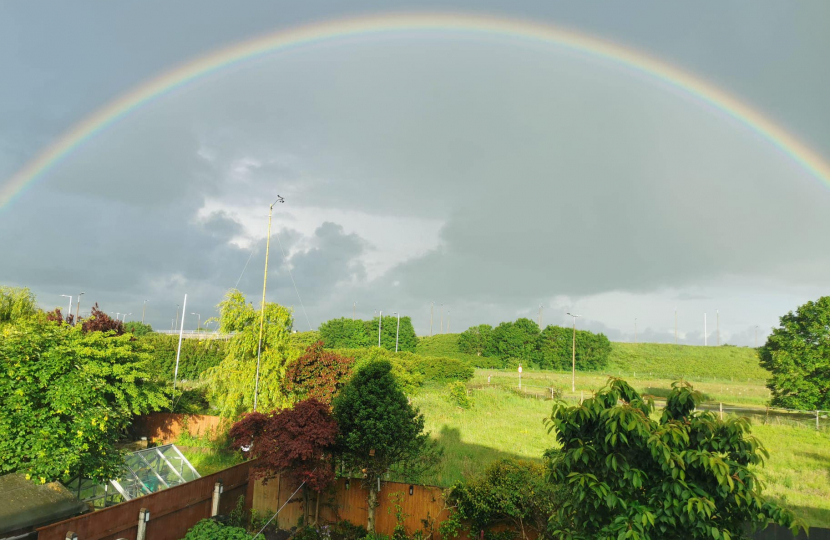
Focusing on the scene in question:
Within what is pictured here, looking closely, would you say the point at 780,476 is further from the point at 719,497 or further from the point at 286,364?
the point at 286,364

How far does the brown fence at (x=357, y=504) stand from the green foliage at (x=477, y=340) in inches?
3309

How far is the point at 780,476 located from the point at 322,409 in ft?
62.6

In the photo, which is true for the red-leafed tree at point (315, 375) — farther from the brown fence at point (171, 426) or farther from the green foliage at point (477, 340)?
the green foliage at point (477, 340)

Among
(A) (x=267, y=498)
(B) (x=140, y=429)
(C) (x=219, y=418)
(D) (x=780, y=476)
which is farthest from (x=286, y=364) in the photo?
(D) (x=780, y=476)

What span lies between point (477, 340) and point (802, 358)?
6331 centimetres

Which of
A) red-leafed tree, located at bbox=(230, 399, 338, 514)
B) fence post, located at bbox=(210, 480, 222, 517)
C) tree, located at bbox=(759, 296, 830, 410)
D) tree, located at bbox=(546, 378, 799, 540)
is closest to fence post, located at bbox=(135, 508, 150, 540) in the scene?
fence post, located at bbox=(210, 480, 222, 517)

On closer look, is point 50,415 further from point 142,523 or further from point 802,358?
point 802,358

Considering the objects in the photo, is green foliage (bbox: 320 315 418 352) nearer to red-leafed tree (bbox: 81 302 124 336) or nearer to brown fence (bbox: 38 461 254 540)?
red-leafed tree (bbox: 81 302 124 336)

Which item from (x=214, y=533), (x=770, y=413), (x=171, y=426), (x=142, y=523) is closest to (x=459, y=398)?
(x=171, y=426)

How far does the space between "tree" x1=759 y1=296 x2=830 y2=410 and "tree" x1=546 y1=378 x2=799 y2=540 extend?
130ft

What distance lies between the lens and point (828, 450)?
25.0 m

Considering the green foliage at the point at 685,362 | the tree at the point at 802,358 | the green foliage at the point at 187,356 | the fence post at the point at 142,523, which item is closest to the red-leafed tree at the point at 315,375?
the fence post at the point at 142,523

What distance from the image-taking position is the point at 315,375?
28312 millimetres

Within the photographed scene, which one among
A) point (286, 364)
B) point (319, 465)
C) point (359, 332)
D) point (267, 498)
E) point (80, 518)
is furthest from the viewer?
point (359, 332)
